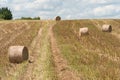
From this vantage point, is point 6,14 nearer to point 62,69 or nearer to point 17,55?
point 17,55

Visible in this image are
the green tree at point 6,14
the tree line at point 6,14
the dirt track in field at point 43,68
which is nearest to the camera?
the dirt track in field at point 43,68

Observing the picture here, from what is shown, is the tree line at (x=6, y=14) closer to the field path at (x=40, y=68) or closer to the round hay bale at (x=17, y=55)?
the field path at (x=40, y=68)

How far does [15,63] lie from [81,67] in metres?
4.87

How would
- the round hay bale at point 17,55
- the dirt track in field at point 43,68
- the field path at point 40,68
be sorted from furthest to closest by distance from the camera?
the round hay bale at point 17,55 < the field path at point 40,68 < the dirt track in field at point 43,68

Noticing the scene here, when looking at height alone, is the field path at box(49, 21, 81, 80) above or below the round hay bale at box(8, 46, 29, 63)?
below

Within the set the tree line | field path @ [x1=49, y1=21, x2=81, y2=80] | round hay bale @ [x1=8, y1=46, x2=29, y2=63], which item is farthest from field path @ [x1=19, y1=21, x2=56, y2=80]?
the tree line

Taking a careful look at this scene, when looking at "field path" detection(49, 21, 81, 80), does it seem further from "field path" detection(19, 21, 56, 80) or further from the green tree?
the green tree

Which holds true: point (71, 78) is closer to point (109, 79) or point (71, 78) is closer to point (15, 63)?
point (109, 79)

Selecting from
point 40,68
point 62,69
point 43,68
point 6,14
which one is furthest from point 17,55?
point 6,14

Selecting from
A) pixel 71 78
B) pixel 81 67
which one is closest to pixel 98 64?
pixel 81 67

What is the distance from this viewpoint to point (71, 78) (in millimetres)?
15133

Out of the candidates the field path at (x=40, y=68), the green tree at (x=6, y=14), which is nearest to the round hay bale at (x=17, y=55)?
the field path at (x=40, y=68)

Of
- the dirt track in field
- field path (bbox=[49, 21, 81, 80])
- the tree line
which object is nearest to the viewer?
field path (bbox=[49, 21, 81, 80])

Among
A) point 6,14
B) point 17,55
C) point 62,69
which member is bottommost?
point 62,69
